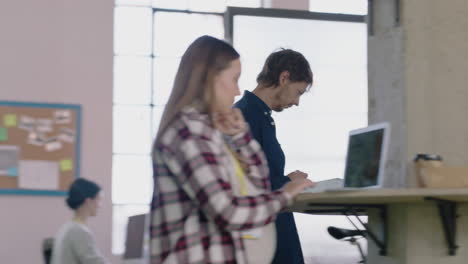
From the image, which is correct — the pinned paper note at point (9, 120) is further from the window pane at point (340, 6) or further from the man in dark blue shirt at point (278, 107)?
the man in dark blue shirt at point (278, 107)

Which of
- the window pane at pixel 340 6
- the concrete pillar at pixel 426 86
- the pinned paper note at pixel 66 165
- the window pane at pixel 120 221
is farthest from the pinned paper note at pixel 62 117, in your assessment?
the concrete pillar at pixel 426 86

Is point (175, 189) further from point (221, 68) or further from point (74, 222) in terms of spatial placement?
point (74, 222)

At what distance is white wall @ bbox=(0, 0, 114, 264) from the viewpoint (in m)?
6.40

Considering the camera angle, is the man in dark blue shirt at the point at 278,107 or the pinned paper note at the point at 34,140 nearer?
the man in dark blue shirt at the point at 278,107

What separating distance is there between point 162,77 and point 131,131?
0.50 metres

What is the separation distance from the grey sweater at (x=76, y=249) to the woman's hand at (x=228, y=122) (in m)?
3.15

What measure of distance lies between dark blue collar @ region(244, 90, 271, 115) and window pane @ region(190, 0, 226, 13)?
4.00 meters

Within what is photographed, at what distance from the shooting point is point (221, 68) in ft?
6.28

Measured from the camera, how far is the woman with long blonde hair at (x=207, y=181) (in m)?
1.79

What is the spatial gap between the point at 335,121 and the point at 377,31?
2930 mm

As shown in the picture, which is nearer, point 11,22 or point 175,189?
point 175,189

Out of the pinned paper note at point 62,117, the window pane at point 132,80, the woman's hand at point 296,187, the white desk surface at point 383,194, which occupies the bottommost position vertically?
the white desk surface at point 383,194

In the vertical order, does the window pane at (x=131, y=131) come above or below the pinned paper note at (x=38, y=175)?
above

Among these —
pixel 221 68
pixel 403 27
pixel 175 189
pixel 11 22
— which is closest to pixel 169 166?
pixel 175 189
